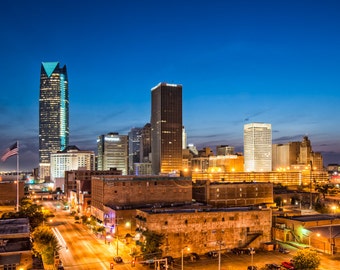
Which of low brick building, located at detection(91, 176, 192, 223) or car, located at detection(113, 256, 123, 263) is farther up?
low brick building, located at detection(91, 176, 192, 223)

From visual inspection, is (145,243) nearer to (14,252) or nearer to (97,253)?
(97,253)

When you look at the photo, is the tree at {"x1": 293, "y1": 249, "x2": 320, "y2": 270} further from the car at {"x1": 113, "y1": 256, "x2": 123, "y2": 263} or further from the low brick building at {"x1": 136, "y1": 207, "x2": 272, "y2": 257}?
the car at {"x1": 113, "y1": 256, "x2": 123, "y2": 263}

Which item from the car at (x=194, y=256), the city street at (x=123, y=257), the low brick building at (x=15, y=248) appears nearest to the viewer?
the low brick building at (x=15, y=248)

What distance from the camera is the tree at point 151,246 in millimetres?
67188

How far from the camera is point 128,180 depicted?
114 meters

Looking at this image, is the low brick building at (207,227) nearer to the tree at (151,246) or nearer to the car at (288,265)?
the tree at (151,246)

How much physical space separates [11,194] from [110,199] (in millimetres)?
48586

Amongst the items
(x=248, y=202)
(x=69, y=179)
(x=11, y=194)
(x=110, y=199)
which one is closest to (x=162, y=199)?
(x=110, y=199)

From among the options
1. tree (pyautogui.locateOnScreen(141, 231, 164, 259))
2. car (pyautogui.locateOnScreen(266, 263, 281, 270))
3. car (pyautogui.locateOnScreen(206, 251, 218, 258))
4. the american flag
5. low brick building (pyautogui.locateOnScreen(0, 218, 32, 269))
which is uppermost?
the american flag

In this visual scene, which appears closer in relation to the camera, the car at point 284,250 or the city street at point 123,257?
the city street at point 123,257

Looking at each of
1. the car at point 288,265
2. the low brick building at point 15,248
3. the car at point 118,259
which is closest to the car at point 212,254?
the car at point 288,265

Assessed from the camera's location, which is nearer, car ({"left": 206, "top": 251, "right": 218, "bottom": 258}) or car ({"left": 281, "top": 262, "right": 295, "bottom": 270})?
car ({"left": 281, "top": 262, "right": 295, "bottom": 270})

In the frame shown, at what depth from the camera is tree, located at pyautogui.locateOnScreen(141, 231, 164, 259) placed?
67188 mm

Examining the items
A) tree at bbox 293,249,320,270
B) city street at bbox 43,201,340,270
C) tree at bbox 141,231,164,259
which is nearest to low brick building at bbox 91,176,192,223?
city street at bbox 43,201,340,270
